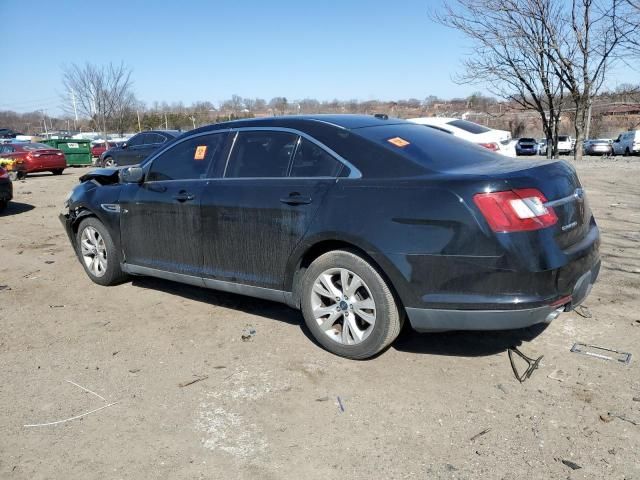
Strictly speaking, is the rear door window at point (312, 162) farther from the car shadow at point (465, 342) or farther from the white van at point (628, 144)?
the white van at point (628, 144)

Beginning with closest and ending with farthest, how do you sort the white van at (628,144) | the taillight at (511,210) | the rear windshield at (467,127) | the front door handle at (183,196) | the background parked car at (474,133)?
1. the taillight at (511,210)
2. the front door handle at (183,196)
3. the background parked car at (474,133)
4. the rear windshield at (467,127)
5. the white van at (628,144)

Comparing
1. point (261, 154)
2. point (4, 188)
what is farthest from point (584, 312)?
point (4, 188)

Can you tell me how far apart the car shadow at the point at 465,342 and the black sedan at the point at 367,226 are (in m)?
0.46

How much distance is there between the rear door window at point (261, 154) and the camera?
4.07 m

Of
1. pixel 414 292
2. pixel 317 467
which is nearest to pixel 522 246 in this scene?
pixel 414 292

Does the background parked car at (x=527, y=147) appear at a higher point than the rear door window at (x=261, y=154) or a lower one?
lower

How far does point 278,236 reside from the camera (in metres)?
3.96

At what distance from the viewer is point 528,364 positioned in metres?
3.57

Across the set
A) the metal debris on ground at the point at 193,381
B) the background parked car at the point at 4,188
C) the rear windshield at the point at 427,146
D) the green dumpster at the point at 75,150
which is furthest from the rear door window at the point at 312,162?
the green dumpster at the point at 75,150

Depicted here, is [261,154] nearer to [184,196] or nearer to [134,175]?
[184,196]

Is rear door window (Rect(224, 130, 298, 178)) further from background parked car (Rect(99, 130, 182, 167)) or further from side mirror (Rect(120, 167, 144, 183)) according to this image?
background parked car (Rect(99, 130, 182, 167))

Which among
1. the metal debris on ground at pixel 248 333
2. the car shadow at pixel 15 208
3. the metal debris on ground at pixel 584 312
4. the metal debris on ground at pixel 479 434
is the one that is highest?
the car shadow at pixel 15 208

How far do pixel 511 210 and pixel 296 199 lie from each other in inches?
57.8

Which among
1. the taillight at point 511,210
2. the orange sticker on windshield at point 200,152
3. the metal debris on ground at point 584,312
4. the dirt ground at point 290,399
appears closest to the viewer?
the dirt ground at point 290,399
